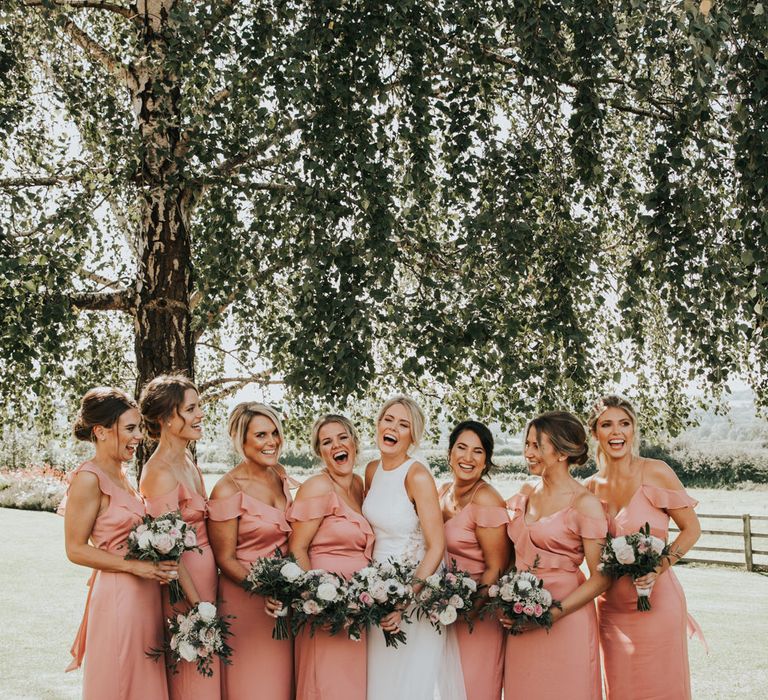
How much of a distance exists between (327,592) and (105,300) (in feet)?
11.3

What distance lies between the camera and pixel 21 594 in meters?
13.6

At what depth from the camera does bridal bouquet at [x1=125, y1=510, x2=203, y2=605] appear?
3680 millimetres

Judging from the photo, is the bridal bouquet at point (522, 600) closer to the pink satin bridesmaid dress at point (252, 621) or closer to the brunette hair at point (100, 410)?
the pink satin bridesmaid dress at point (252, 621)

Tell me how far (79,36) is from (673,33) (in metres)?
4.40

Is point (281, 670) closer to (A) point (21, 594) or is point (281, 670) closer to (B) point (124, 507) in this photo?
(B) point (124, 507)

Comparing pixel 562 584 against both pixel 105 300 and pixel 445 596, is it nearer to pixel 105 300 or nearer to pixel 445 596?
pixel 445 596

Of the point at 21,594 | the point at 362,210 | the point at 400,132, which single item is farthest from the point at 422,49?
the point at 21,594

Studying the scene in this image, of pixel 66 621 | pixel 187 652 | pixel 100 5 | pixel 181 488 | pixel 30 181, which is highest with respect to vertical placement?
pixel 100 5

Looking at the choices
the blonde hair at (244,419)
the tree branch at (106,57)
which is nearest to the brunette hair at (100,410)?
the blonde hair at (244,419)

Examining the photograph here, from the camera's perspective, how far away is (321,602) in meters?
3.85

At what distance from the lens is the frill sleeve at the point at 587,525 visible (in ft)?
13.4

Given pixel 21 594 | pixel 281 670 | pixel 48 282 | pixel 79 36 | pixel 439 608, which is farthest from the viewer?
pixel 21 594

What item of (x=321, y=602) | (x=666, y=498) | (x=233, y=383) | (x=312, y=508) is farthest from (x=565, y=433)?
(x=233, y=383)

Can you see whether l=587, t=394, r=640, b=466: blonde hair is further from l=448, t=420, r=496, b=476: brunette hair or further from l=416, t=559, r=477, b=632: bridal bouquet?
l=416, t=559, r=477, b=632: bridal bouquet
